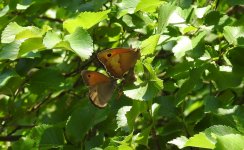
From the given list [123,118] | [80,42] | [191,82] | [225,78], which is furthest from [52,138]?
[225,78]

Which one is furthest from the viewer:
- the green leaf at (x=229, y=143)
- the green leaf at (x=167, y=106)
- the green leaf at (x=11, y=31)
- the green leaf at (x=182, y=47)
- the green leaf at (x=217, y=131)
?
the green leaf at (x=167, y=106)

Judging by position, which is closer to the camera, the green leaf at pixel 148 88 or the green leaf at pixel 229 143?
the green leaf at pixel 229 143

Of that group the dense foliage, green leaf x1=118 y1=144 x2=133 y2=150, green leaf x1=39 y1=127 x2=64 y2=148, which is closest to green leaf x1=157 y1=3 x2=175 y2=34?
the dense foliage

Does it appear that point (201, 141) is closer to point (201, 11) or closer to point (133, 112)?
point (133, 112)

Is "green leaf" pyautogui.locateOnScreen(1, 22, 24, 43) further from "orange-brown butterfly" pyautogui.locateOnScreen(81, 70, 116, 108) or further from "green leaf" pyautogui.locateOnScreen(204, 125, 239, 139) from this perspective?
"green leaf" pyautogui.locateOnScreen(204, 125, 239, 139)

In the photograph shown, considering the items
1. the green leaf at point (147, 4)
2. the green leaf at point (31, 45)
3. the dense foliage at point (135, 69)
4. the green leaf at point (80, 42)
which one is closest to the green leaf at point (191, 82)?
the dense foliage at point (135, 69)

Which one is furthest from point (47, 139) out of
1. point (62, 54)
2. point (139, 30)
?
point (62, 54)

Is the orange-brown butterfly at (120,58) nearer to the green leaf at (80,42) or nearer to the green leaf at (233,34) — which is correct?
the green leaf at (80,42)
